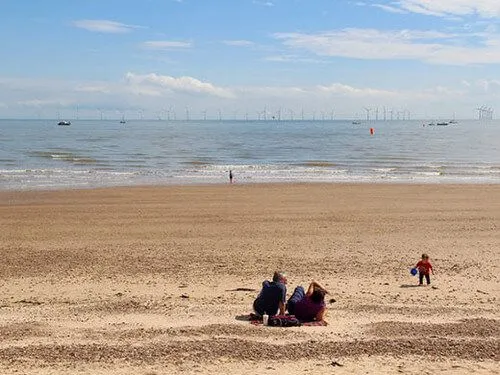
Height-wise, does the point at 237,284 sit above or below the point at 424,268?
below

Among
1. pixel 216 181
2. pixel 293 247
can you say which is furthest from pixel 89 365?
pixel 216 181

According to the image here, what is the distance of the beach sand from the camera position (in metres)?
9.03

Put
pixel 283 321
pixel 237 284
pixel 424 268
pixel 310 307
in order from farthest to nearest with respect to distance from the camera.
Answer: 1. pixel 237 284
2. pixel 424 268
3. pixel 310 307
4. pixel 283 321

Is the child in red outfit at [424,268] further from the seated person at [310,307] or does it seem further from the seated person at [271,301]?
the seated person at [271,301]

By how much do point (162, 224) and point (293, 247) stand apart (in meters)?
5.81

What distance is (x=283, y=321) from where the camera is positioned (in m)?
10.7

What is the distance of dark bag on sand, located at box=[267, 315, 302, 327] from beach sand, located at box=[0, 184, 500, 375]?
265 millimetres

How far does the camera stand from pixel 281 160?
58656 millimetres

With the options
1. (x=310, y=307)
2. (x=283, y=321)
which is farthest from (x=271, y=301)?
(x=310, y=307)

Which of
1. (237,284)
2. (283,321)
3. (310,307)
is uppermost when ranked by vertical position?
(310,307)

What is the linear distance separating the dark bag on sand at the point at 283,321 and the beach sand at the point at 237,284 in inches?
10.4

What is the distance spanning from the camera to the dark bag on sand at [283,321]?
1065 cm

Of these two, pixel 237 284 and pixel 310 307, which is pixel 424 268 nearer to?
pixel 310 307

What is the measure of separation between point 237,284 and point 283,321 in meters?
3.22
